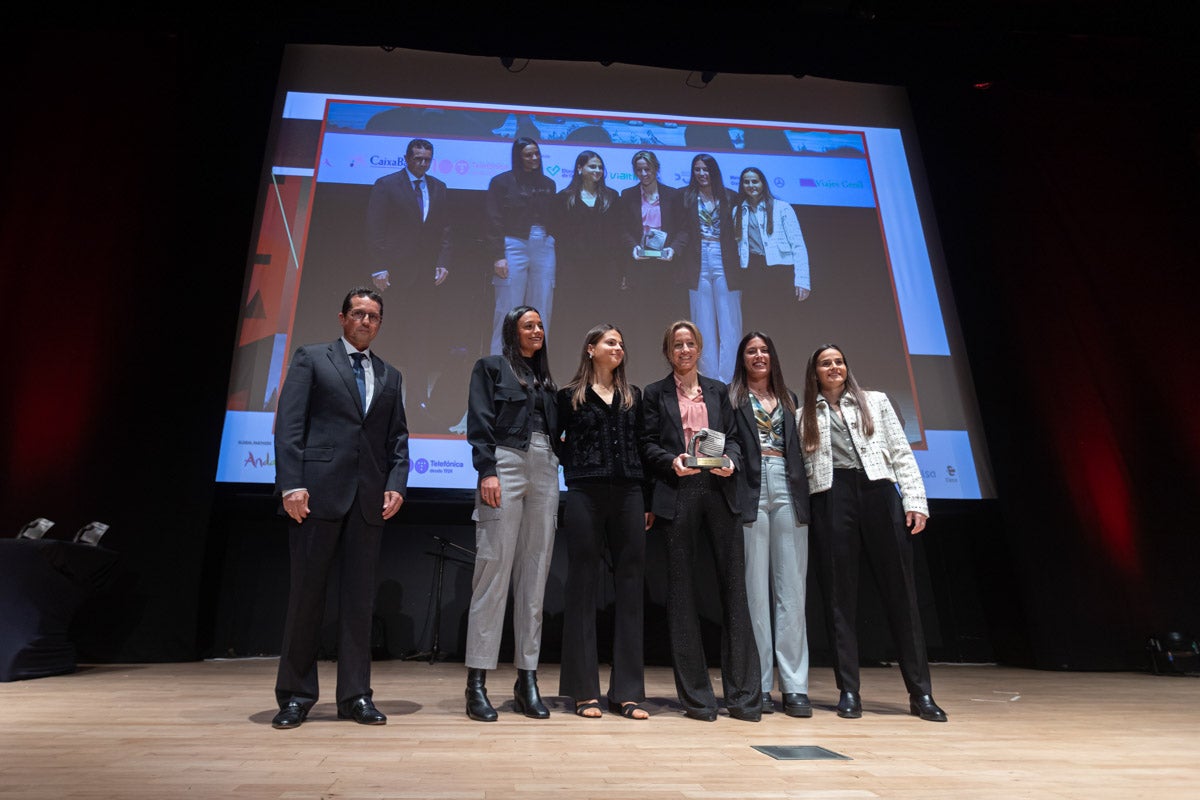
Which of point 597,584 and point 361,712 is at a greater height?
point 597,584

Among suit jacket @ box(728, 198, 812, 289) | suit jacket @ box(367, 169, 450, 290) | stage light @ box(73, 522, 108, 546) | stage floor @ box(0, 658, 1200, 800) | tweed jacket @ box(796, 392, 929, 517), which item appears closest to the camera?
stage floor @ box(0, 658, 1200, 800)

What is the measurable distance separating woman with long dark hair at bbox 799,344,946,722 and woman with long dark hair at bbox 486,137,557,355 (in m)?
1.87

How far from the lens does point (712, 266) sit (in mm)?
4387

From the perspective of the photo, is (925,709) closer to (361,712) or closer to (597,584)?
(597,584)

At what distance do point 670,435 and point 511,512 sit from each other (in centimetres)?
64

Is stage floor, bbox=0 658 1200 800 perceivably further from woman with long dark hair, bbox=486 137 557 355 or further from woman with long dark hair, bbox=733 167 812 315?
woman with long dark hair, bbox=733 167 812 315

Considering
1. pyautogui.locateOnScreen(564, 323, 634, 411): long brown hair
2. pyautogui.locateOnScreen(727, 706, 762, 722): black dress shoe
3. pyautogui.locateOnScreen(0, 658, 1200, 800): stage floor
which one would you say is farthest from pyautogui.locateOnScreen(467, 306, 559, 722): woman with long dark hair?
pyautogui.locateOnScreen(727, 706, 762, 722): black dress shoe

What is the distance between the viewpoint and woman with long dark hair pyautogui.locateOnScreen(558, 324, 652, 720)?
2.47 meters

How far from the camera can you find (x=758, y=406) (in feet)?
9.33

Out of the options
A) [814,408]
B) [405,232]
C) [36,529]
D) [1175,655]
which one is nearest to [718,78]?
[405,232]

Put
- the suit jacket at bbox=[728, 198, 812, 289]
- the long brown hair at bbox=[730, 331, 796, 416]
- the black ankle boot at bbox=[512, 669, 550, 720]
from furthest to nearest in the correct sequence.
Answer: the suit jacket at bbox=[728, 198, 812, 289] < the long brown hair at bbox=[730, 331, 796, 416] < the black ankle boot at bbox=[512, 669, 550, 720]

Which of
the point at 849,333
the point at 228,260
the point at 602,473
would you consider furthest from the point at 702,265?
the point at 228,260

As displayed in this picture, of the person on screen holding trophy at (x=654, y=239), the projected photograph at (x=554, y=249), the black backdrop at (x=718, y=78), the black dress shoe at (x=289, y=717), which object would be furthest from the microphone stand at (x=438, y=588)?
the black dress shoe at (x=289, y=717)

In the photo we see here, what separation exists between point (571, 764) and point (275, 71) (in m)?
4.58
